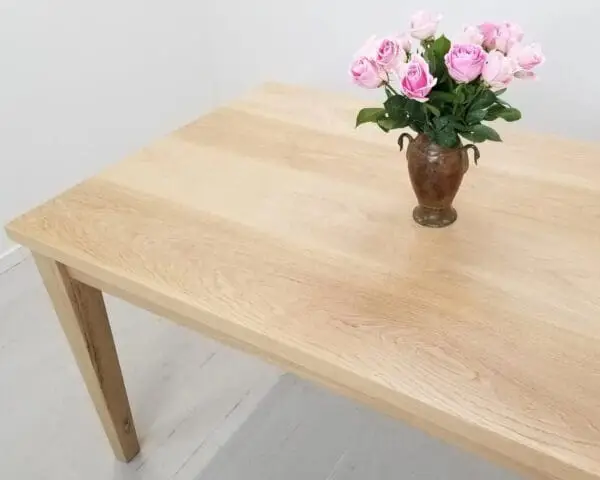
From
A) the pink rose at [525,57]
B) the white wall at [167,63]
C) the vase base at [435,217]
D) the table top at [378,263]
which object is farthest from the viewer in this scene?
the white wall at [167,63]

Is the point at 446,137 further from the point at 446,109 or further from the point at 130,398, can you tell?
the point at 130,398

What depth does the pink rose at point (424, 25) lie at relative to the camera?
99 cm

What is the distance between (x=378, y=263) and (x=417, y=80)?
284 millimetres

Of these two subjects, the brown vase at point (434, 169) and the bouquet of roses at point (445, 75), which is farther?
the brown vase at point (434, 169)

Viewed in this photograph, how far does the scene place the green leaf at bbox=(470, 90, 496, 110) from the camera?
37.6 inches

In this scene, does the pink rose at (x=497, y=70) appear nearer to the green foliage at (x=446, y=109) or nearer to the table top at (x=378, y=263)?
the green foliage at (x=446, y=109)

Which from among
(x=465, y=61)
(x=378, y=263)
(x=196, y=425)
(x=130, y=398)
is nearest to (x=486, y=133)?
(x=465, y=61)

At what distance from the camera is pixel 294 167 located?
132 centimetres

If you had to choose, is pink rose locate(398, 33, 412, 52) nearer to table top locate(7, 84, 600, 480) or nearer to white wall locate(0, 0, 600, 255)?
table top locate(7, 84, 600, 480)

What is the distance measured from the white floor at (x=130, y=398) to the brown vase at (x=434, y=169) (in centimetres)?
71

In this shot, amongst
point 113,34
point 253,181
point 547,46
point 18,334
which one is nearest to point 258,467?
point 253,181

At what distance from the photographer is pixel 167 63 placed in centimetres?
237

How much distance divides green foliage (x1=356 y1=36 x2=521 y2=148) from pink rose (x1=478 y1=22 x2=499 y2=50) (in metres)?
0.06

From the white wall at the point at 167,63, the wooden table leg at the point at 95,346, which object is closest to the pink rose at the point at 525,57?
the wooden table leg at the point at 95,346
